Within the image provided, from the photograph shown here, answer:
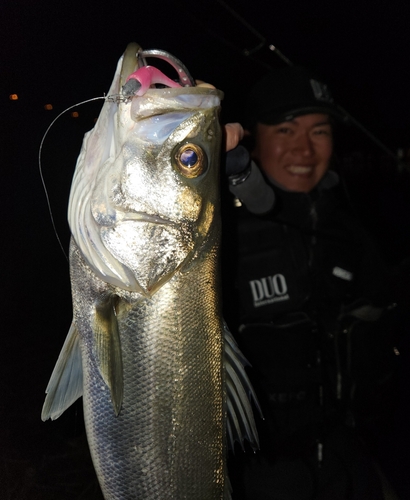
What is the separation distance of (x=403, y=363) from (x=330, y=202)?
6.58 ft

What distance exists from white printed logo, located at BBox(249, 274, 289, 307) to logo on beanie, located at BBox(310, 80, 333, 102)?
1.27 m

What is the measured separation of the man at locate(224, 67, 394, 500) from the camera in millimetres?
2486

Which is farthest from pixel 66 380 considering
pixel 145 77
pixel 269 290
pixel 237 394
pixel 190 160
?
pixel 269 290

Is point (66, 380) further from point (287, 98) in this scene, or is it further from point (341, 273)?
point (287, 98)

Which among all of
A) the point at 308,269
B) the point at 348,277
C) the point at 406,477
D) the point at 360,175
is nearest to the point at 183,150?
the point at 308,269

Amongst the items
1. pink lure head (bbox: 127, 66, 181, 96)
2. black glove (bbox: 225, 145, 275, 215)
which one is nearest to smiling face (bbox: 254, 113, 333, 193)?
black glove (bbox: 225, 145, 275, 215)

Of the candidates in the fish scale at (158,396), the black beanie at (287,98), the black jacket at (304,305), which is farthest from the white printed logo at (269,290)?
the fish scale at (158,396)

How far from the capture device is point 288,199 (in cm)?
288

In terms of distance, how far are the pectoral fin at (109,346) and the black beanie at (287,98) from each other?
2.07 metres

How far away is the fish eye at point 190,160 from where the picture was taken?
3.76ft

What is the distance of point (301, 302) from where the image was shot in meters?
2.64

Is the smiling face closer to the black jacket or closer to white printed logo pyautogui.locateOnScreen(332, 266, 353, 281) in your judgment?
the black jacket

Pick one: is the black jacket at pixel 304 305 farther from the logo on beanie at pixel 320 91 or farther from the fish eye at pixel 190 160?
the fish eye at pixel 190 160

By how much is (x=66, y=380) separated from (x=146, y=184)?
2.17ft
